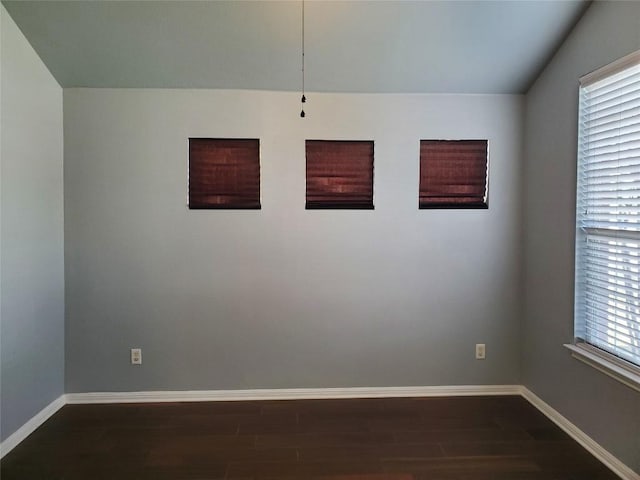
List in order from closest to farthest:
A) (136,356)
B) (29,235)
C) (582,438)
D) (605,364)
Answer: (605,364)
(582,438)
(29,235)
(136,356)

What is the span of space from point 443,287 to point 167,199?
2.15 metres

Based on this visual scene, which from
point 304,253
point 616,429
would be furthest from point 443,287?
point 616,429

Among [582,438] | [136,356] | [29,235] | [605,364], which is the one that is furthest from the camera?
[136,356]

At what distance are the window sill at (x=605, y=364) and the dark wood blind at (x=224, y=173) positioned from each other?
2.28 m

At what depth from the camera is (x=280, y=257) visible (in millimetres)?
3043

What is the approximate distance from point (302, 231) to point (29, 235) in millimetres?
1762

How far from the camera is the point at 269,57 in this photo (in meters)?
2.73

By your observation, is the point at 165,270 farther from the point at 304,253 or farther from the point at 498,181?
the point at 498,181

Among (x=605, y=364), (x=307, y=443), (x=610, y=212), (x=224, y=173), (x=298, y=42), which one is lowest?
(x=307, y=443)

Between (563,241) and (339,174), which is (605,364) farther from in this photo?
(339,174)

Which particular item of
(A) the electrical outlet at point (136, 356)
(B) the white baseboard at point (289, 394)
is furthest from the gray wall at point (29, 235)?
(A) the electrical outlet at point (136, 356)

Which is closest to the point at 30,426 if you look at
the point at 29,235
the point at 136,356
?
the point at 136,356

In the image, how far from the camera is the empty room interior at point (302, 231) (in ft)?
8.07

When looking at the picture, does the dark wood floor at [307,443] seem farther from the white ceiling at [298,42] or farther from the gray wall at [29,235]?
the white ceiling at [298,42]
